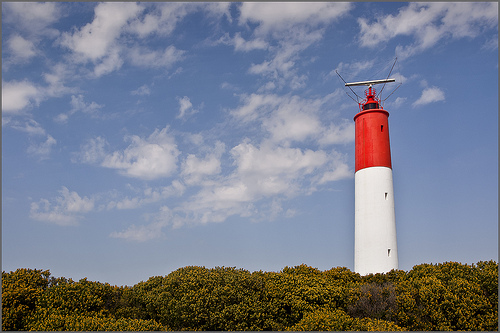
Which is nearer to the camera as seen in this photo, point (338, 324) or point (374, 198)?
point (338, 324)

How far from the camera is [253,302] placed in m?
22.3

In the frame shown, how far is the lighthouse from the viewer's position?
27672mm

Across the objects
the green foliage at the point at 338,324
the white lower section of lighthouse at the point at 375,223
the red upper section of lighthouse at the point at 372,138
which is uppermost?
the red upper section of lighthouse at the point at 372,138

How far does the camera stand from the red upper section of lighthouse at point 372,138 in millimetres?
28953

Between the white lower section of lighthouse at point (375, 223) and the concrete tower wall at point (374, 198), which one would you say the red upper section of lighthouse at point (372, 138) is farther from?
the white lower section of lighthouse at point (375, 223)

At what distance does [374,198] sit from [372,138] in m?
4.12

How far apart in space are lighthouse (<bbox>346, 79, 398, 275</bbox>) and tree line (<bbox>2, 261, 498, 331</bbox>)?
8.57ft

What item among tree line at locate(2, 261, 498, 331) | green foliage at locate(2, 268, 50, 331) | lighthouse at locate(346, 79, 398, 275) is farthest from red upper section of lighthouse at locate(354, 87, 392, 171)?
green foliage at locate(2, 268, 50, 331)

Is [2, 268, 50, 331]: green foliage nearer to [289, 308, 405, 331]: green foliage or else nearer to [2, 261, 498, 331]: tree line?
[2, 261, 498, 331]: tree line

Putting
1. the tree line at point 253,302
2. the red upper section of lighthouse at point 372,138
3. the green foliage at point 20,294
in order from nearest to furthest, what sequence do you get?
the tree line at point 253,302
the green foliage at point 20,294
the red upper section of lighthouse at point 372,138

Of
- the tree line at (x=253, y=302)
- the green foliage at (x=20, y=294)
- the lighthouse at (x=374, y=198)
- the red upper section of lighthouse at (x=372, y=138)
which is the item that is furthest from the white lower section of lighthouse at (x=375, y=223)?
the green foliage at (x=20, y=294)

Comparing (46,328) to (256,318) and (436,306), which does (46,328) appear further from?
(436,306)

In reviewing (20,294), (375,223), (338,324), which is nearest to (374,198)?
(375,223)

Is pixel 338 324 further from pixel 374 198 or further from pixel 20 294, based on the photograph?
pixel 20 294
